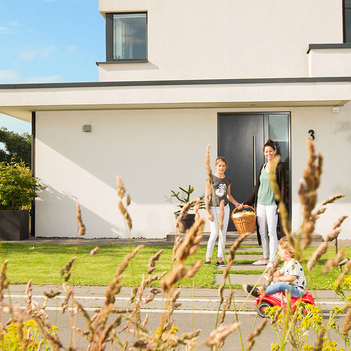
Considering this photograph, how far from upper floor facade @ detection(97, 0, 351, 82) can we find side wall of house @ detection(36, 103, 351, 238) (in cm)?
174

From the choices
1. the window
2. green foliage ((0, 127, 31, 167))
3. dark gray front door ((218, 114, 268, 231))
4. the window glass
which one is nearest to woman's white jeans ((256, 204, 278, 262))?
dark gray front door ((218, 114, 268, 231))

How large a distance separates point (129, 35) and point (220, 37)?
2.87 metres

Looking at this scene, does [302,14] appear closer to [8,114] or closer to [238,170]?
[238,170]

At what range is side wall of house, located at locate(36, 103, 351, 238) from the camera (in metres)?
11.7

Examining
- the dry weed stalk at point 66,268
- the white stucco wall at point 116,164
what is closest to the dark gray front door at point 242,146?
the white stucco wall at point 116,164

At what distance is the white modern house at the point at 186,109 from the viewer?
10969 millimetres

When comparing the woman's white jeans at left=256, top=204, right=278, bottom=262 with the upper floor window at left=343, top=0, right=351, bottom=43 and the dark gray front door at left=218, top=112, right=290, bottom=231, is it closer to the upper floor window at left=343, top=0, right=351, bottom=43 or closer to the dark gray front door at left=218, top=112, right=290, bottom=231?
the dark gray front door at left=218, top=112, right=290, bottom=231

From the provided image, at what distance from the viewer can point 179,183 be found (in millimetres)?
11703

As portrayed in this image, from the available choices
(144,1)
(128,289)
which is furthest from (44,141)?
(128,289)

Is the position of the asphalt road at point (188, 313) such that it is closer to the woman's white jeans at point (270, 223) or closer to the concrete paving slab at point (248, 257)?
the woman's white jeans at point (270, 223)

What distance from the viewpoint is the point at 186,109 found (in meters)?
11.8

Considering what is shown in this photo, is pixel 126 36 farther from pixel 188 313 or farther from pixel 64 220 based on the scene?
pixel 188 313

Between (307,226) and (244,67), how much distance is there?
1240 centimetres

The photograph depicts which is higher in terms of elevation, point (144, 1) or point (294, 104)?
point (144, 1)
